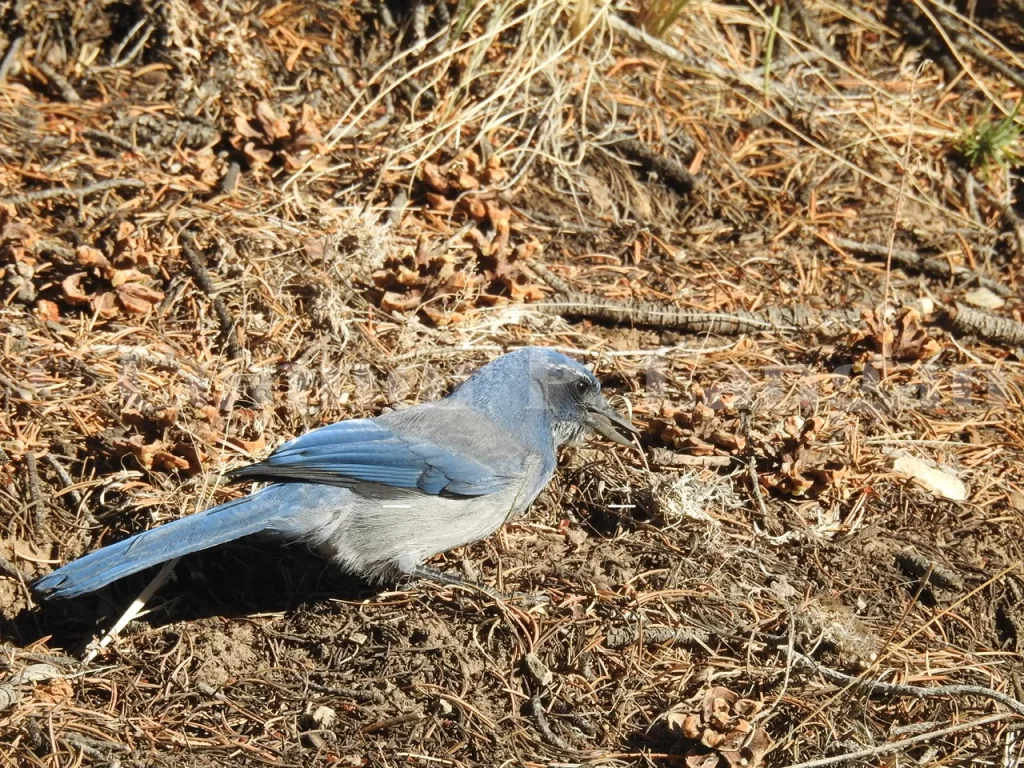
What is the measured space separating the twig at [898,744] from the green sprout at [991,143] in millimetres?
3742

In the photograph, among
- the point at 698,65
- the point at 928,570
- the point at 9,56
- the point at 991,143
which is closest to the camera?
the point at 928,570

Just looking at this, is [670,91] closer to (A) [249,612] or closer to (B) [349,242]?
(B) [349,242]

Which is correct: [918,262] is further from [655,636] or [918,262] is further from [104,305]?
[104,305]

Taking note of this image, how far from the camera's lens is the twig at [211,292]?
4.71 metres

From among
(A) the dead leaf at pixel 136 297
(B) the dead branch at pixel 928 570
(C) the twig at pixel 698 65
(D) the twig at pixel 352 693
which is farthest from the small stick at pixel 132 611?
(C) the twig at pixel 698 65

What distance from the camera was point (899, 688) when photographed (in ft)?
11.7

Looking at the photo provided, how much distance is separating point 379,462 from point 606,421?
103 centimetres

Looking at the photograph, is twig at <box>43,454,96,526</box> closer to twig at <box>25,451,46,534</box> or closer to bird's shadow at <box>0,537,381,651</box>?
twig at <box>25,451,46,534</box>

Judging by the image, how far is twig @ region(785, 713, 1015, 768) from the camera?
330 cm

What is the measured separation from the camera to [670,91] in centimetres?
620

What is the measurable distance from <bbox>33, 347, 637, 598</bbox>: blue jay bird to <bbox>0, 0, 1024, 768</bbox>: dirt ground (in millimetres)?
219

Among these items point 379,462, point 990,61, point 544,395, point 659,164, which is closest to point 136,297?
point 379,462

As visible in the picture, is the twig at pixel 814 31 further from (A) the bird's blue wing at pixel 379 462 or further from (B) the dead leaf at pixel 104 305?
(B) the dead leaf at pixel 104 305

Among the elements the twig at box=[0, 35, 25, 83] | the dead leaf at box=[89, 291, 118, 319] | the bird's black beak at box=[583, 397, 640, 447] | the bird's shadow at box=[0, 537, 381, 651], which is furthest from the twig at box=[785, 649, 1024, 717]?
the twig at box=[0, 35, 25, 83]
